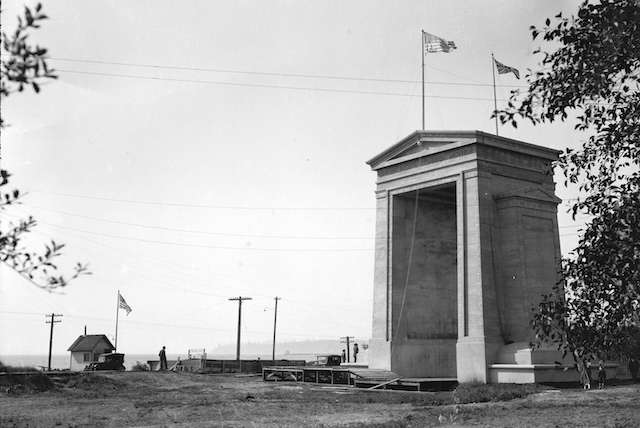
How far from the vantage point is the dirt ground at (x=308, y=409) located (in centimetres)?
1756

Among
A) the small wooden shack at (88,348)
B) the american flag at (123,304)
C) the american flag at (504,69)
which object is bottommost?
the small wooden shack at (88,348)

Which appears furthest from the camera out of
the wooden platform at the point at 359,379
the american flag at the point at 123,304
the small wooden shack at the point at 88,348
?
the small wooden shack at the point at 88,348

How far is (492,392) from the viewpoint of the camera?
2536 cm

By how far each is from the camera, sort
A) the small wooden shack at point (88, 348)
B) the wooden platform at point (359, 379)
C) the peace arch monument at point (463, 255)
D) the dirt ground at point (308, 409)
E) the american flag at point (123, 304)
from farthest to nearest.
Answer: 1. the small wooden shack at point (88, 348)
2. the american flag at point (123, 304)
3. the peace arch monument at point (463, 255)
4. the wooden platform at point (359, 379)
5. the dirt ground at point (308, 409)

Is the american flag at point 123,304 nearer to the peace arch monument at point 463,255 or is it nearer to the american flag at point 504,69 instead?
the peace arch monument at point 463,255

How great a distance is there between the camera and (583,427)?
50.9 ft

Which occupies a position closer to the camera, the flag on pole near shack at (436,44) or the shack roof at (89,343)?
the flag on pole near shack at (436,44)

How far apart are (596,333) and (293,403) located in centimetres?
1541

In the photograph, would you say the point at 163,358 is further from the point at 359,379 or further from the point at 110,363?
the point at 359,379

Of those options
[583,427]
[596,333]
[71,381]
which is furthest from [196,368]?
[596,333]

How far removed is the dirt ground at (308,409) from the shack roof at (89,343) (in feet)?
200

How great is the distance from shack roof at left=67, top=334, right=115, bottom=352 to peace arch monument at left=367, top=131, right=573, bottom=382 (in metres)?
62.1

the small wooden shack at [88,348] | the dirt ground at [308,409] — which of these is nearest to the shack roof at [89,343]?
the small wooden shack at [88,348]

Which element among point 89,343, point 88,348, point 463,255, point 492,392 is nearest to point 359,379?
point 463,255
